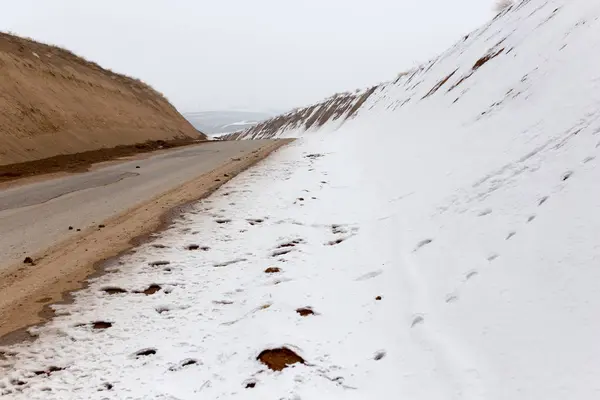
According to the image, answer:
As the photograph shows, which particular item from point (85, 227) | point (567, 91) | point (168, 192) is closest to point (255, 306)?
point (85, 227)

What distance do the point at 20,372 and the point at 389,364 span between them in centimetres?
270

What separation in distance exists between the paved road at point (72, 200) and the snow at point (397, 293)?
1853 millimetres

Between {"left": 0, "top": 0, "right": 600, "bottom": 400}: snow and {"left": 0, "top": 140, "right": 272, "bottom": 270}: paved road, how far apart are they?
6.08 ft

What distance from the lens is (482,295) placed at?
3.03 metres

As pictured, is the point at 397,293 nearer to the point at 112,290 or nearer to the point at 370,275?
the point at 370,275

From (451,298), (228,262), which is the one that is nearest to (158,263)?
(228,262)

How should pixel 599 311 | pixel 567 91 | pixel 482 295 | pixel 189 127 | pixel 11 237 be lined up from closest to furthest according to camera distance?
pixel 599 311
pixel 482 295
pixel 567 91
pixel 11 237
pixel 189 127

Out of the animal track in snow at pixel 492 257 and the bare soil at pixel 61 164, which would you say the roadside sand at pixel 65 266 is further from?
the bare soil at pixel 61 164

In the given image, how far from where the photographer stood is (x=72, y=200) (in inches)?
322

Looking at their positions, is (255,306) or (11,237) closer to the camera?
(255,306)

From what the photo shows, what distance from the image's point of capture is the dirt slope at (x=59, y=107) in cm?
1438

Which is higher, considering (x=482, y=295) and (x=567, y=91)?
(x=567, y=91)

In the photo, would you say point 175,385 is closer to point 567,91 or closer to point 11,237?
point 11,237

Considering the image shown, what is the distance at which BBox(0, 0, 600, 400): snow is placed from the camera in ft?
8.28
